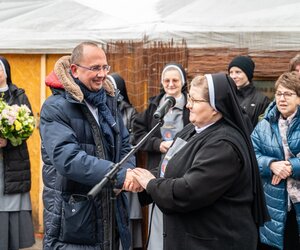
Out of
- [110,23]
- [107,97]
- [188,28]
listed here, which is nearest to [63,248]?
[107,97]

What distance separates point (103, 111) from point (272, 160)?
6.17ft

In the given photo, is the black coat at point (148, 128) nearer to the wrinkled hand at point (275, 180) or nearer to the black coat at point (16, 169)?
the black coat at point (16, 169)

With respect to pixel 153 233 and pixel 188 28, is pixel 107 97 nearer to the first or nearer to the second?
pixel 153 233

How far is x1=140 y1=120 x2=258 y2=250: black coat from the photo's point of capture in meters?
3.71

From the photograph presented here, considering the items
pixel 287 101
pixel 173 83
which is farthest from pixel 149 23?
pixel 287 101

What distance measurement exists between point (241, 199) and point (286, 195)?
5.78ft

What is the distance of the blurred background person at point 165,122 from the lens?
6.44m

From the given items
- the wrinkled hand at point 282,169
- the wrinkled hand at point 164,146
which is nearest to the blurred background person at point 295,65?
the wrinkled hand at point 282,169

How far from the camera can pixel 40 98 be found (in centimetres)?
854

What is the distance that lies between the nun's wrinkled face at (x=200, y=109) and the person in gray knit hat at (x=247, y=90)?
244 centimetres

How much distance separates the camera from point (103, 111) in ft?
14.4

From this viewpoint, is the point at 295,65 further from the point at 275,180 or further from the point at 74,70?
the point at 74,70

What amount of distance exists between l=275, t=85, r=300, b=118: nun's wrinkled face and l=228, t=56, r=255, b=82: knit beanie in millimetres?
950

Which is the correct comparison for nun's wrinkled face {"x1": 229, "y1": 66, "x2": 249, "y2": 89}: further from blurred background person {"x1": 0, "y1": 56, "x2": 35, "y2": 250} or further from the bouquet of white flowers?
blurred background person {"x1": 0, "y1": 56, "x2": 35, "y2": 250}
